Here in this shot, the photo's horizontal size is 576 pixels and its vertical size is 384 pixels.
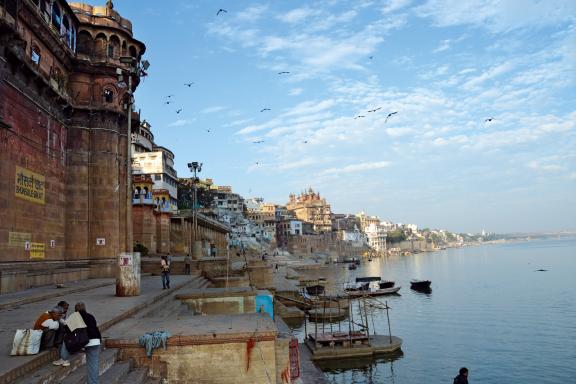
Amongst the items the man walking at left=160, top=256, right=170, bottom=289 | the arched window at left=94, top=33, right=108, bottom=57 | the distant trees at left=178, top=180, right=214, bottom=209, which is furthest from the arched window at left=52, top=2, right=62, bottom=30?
the distant trees at left=178, top=180, right=214, bottom=209

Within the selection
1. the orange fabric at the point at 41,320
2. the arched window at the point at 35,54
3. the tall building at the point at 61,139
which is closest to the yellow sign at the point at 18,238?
the tall building at the point at 61,139

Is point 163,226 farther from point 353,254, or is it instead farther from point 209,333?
point 353,254

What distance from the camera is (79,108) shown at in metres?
25.5

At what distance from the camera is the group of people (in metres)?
7.08

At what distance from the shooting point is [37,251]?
21078mm

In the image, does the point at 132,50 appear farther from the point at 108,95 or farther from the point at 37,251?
the point at 37,251

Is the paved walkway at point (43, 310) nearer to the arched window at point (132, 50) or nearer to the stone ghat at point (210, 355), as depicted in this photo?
the stone ghat at point (210, 355)

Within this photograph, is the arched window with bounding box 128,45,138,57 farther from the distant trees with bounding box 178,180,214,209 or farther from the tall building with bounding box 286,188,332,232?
the tall building with bounding box 286,188,332,232

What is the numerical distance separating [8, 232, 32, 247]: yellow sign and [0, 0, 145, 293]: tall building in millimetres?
41

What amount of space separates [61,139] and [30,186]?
15.0 feet

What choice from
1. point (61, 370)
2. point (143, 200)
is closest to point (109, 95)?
point (143, 200)

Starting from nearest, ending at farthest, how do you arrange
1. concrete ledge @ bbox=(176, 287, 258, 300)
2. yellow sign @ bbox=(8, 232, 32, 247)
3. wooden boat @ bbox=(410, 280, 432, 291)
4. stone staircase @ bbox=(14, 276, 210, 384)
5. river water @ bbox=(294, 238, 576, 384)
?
stone staircase @ bbox=(14, 276, 210, 384) → concrete ledge @ bbox=(176, 287, 258, 300) → yellow sign @ bbox=(8, 232, 32, 247) → river water @ bbox=(294, 238, 576, 384) → wooden boat @ bbox=(410, 280, 432, 291)

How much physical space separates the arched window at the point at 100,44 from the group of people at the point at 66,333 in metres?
21.9

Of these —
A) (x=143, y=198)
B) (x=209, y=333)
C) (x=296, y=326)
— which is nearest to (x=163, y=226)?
(x=143, y=198)
